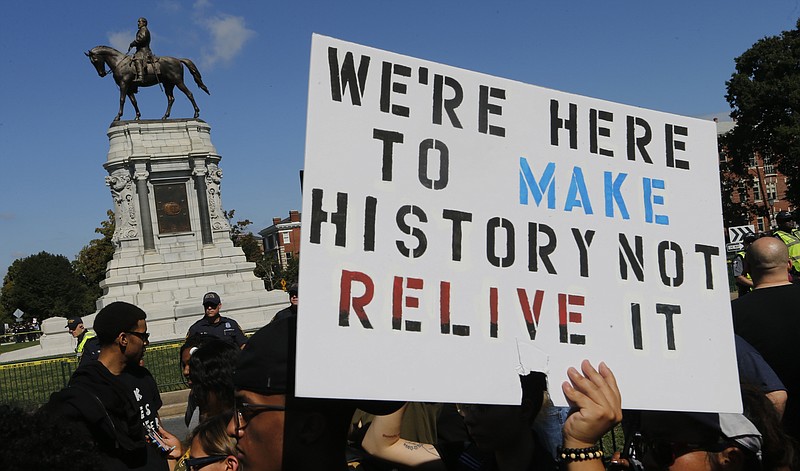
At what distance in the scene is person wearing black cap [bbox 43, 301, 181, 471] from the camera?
386 cm

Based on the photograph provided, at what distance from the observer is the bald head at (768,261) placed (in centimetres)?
442

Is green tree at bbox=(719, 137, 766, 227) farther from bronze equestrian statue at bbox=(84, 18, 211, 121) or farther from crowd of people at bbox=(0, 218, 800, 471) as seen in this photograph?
crowd of people at bbox=(0, 218, 800, 471)

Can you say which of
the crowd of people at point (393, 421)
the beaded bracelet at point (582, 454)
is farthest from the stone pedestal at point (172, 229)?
the beaded bracelet at point (582, 454)

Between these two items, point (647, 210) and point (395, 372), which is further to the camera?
point (647, 210)

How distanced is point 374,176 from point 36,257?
9404cm

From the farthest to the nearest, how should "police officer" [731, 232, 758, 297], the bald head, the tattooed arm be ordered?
1. "police officer" [731, 232, 758, 297]
2. the bald head
3. the tattooed arm

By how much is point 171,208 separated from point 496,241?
1303 inches

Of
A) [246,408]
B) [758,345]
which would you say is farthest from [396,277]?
[758,345]

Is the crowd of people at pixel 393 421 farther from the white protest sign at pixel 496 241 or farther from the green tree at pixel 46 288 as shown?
the green tree at pixel 46 288

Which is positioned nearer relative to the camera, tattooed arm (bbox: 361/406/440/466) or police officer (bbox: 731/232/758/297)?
tattooed arm (bbox: 361/406/440/466)

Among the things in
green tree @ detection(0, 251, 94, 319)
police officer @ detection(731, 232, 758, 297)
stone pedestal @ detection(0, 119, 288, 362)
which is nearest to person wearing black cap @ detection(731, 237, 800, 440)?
police officer @ detection(731, 232, 758, 297)

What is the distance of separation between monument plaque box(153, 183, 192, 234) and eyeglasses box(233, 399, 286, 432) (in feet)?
107

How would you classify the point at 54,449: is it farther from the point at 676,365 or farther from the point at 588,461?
the point at 676,365

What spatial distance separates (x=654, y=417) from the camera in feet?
8.62
